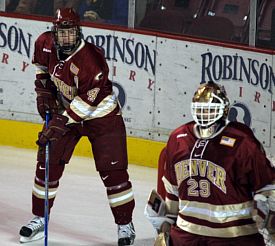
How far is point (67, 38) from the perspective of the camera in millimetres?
5734

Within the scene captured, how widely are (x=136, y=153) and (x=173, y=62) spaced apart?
676 millimetres

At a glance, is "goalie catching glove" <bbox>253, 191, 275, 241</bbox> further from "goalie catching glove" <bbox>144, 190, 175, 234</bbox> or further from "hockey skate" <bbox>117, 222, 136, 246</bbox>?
"hockey skate" <bbox>117, 222, 136, 246</bbox>

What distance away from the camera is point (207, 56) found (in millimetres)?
7723

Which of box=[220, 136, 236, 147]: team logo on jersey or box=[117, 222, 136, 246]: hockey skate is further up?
box=[220, 136, 236, 147]: team logo on jersey

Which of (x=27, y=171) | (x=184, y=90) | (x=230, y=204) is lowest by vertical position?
(x=27, y=171)

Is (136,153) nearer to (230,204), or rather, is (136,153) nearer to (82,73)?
(82,73)

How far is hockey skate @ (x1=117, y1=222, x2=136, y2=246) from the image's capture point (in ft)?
19.5

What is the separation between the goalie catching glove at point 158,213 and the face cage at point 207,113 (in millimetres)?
319

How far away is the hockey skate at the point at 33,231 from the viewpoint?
6.02 metres

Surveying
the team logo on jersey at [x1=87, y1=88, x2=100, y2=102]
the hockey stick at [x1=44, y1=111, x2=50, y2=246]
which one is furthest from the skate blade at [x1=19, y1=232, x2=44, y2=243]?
the team logo on jersey at [x1=87, y1=88, x2=100, y2=102]

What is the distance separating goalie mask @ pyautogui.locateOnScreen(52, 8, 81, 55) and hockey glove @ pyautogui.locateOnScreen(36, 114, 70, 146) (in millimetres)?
341

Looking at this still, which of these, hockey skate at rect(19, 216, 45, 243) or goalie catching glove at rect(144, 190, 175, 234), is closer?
goalie catching glove at rect(144, 190, 175, 234)

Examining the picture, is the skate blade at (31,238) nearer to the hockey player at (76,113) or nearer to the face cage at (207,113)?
the hockey player at (76,113)

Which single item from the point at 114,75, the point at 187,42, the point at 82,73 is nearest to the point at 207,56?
the point at 187,42
